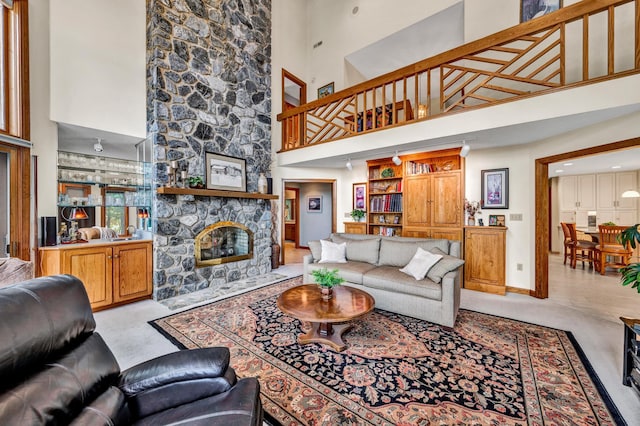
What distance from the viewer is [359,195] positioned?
616 centimetres

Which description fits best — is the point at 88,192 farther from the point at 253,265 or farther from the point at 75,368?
the point at 75,368

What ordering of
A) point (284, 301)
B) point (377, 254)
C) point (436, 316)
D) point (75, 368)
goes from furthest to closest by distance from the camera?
1. point (377, 254)
2. point (436, 316)
3. point (284, 301)
4. point (75, 368)

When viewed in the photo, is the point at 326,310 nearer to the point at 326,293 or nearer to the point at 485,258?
the point at 326,293

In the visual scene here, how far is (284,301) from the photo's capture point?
2557 millimetres

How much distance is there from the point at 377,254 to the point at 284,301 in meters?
1.87

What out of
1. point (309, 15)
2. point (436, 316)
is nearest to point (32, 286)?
point (436, 316)

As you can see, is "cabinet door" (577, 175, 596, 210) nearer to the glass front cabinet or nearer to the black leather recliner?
the black leather recliner

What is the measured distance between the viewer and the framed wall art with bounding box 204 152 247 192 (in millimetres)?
4348

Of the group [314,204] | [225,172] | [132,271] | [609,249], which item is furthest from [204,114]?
[609,249]

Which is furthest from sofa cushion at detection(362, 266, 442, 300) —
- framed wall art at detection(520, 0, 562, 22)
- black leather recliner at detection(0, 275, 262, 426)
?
framed wall art at detection(520, 0, 562, 22)

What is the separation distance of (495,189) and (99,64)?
6156 millimetres

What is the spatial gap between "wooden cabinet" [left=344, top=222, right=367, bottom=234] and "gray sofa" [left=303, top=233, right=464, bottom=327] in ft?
5.07

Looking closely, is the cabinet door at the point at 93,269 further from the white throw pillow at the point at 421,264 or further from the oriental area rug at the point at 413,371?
the white throw pillow at the point at 421,264

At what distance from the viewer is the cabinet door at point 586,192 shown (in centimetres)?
724
